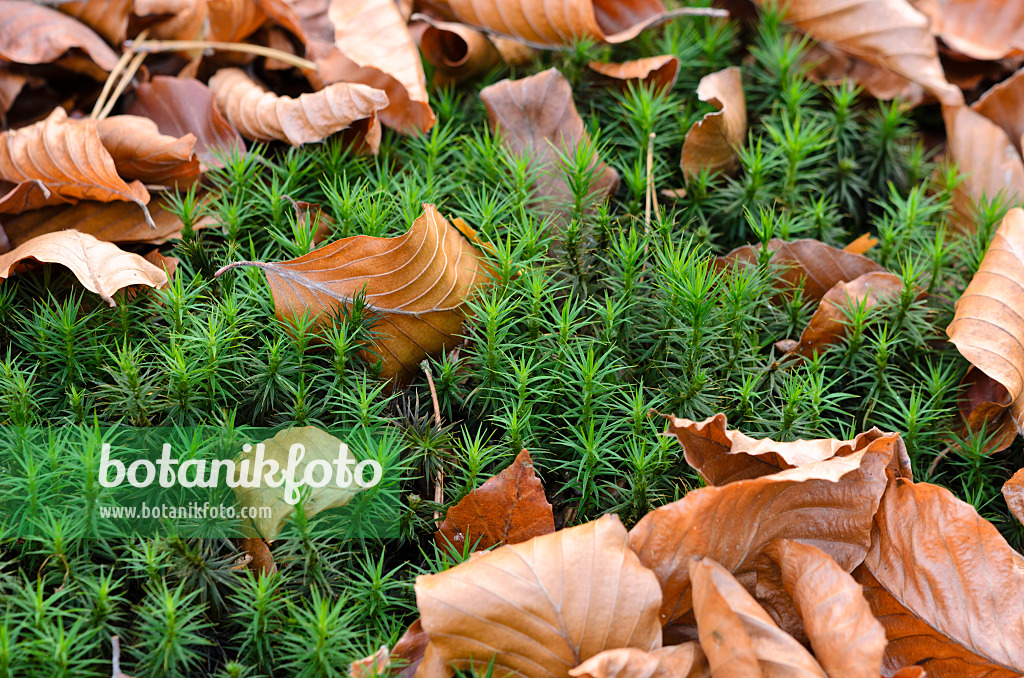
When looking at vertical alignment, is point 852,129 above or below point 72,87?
below

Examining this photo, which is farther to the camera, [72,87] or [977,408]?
[72,87]

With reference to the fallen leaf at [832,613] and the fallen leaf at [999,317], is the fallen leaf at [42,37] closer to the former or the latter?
the fallen leaf at [832,613]

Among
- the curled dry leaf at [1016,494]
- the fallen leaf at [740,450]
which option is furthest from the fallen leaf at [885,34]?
the fallen leaf at [740,450]

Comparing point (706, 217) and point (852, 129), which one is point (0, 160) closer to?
point (706, 217)

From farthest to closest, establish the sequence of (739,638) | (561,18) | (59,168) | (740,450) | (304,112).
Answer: (561,18)
(304,112)
(59,168)
(740,450)
(739,638)

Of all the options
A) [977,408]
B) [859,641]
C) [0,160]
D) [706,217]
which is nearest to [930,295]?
[977,408]

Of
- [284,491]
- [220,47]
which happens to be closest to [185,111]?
[220,47]

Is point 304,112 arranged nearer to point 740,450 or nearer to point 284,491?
point 284,491
